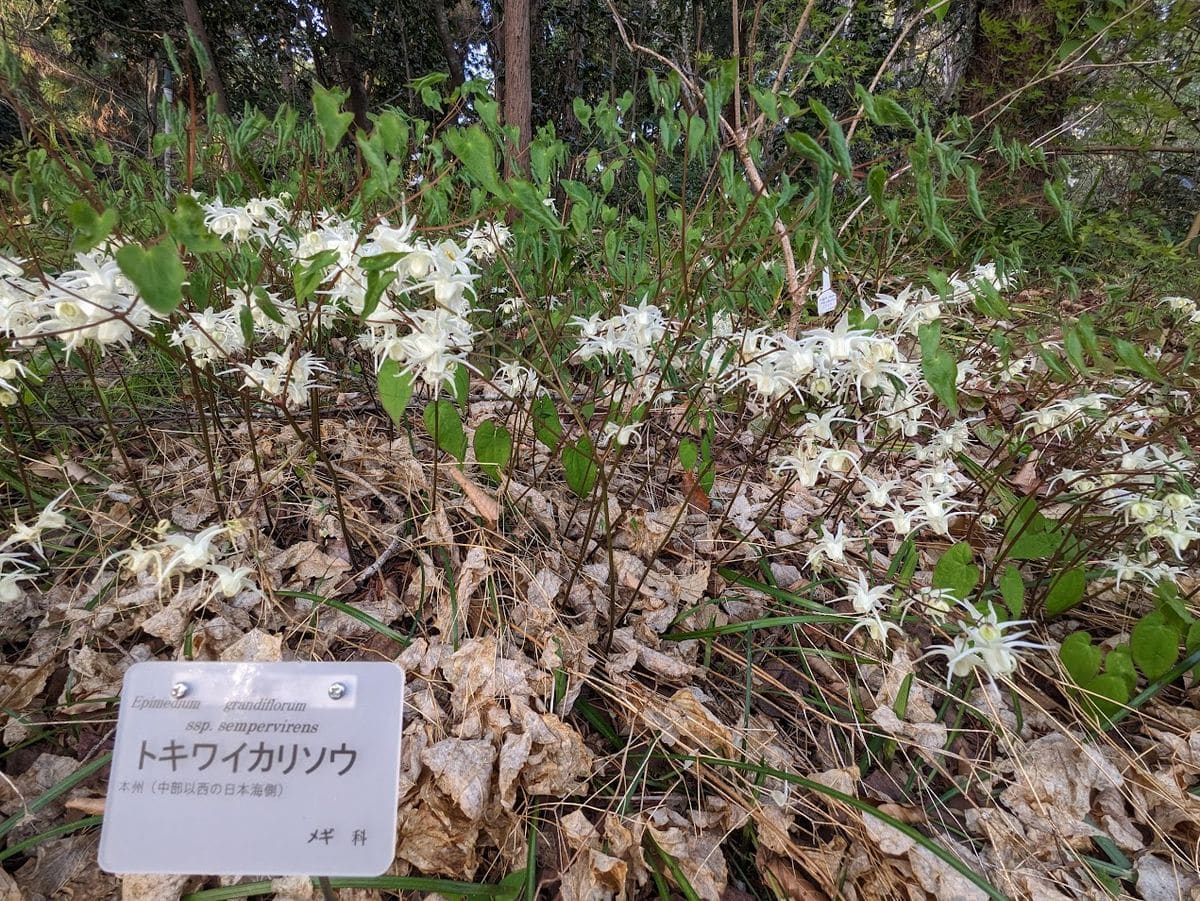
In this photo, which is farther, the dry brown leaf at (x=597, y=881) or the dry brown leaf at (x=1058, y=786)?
the dry brown leaf at (x=1058, y=786)

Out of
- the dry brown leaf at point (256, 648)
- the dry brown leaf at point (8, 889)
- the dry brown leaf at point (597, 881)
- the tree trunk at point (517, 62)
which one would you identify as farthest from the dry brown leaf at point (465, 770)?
the tree trunk at point (517, 62)

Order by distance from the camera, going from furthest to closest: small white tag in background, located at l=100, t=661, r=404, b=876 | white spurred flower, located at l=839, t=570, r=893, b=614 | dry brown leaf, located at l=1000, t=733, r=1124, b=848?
white spurred flower, located at l=839, t=570, r=893, b=614 → dry brown leaf, located at l=1000, t=733, r=1124, b=848 → small white tag in background, located at l=100, t=661, r=404, b=876


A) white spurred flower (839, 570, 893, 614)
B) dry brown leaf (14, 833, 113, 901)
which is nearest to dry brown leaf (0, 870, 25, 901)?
dry brown leaf (14, 833, 113, 901)

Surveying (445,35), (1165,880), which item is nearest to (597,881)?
(1165,880)

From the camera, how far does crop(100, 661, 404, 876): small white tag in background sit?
939 mm

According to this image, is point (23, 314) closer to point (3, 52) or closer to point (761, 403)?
point (3, 52)

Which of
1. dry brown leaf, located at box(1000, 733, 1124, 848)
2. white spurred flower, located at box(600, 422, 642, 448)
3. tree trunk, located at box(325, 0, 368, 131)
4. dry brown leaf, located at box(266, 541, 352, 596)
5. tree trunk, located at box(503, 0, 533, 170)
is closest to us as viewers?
dry brown leaf, located at box(1000, 733, 1124, 848)

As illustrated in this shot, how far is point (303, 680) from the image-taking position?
38.6 inches

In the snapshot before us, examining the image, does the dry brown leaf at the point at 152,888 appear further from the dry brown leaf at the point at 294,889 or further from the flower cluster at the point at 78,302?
the flower cluster at the point at 78,302

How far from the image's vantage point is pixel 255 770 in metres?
0.96

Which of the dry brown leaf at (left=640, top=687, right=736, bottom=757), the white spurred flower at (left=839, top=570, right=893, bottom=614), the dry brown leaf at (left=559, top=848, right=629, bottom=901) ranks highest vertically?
the white spurred flower at (left=839, top=570, right=893, bottom=614)

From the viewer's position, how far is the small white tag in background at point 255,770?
3.08 feet

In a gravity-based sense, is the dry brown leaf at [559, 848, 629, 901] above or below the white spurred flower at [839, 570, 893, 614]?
below

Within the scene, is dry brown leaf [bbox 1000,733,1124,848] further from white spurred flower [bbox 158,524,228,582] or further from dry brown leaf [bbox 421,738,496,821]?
white spurred flower [bbox 158,524,228,582]
